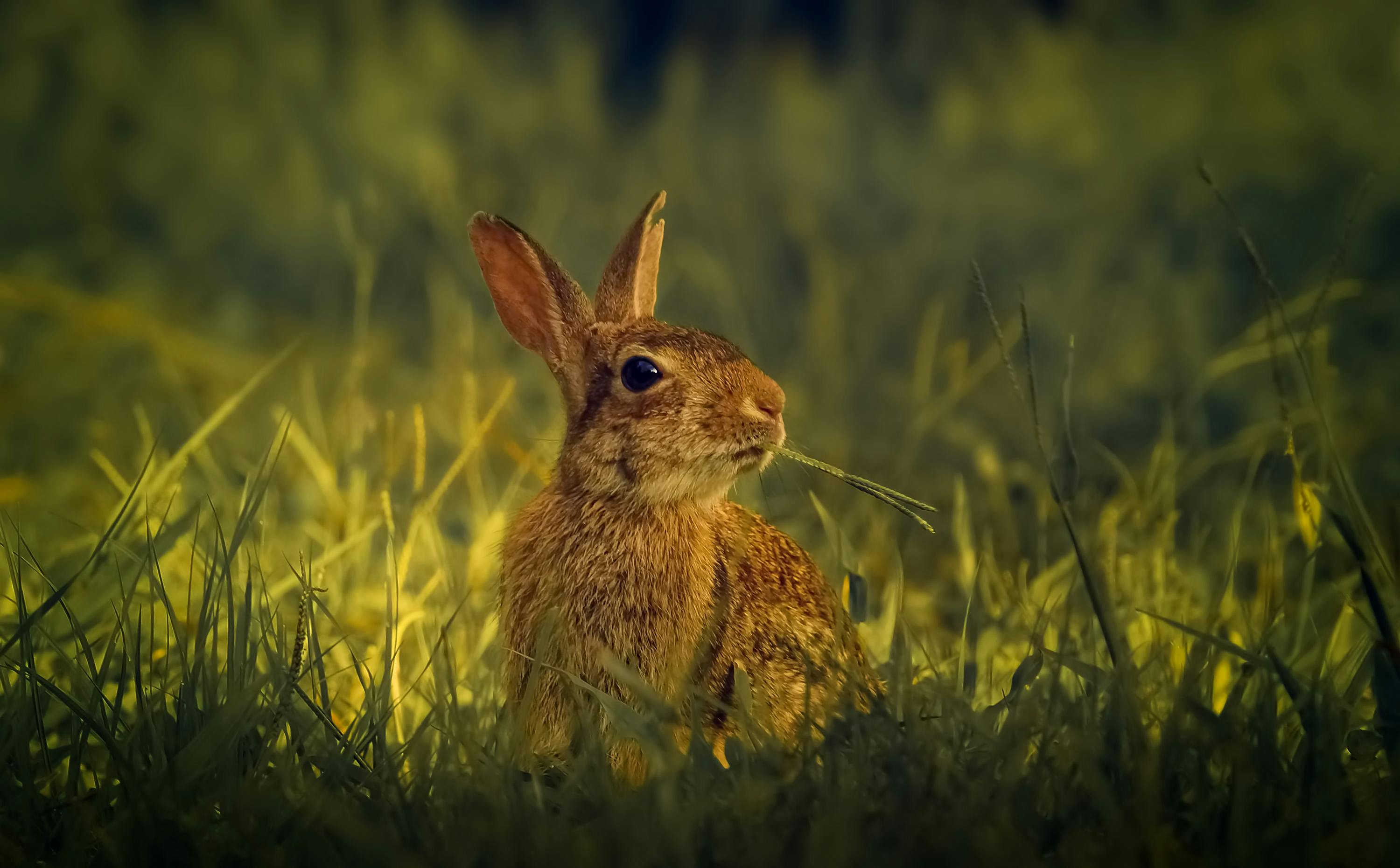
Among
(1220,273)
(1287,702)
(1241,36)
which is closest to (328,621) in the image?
(1287,702)

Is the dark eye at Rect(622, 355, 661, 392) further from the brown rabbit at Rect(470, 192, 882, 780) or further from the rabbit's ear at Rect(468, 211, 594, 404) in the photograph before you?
the rabbit's ear at Rect(468, 211, 594, 404)

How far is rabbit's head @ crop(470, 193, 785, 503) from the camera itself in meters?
2.41

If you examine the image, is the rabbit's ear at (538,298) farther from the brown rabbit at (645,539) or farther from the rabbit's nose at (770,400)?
the rabbit's nose at (770,400)

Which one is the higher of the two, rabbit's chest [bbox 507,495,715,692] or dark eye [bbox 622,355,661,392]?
dark eye [bbox 622,355,661,392]

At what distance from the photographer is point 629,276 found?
8.85 feet

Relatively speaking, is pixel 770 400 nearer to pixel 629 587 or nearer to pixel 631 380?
pixel 631 380

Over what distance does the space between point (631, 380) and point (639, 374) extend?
Answer: 0.02 meters

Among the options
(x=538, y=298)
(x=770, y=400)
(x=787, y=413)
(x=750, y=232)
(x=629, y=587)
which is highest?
(x=750, y=232)

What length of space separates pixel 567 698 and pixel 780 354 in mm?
2457

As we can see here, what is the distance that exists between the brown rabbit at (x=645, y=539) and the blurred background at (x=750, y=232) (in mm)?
555

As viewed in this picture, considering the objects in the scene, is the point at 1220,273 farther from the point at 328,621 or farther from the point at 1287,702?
the point at 328,621

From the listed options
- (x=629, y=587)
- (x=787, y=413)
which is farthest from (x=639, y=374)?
(x=787, y=413)

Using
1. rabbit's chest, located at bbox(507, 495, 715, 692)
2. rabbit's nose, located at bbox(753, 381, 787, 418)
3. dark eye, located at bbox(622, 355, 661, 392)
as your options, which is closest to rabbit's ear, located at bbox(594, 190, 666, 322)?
dark eye, located at bbox(622, 355, 661, 392)

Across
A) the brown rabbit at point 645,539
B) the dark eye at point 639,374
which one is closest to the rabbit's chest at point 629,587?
the brown rabbit at point 645,539
